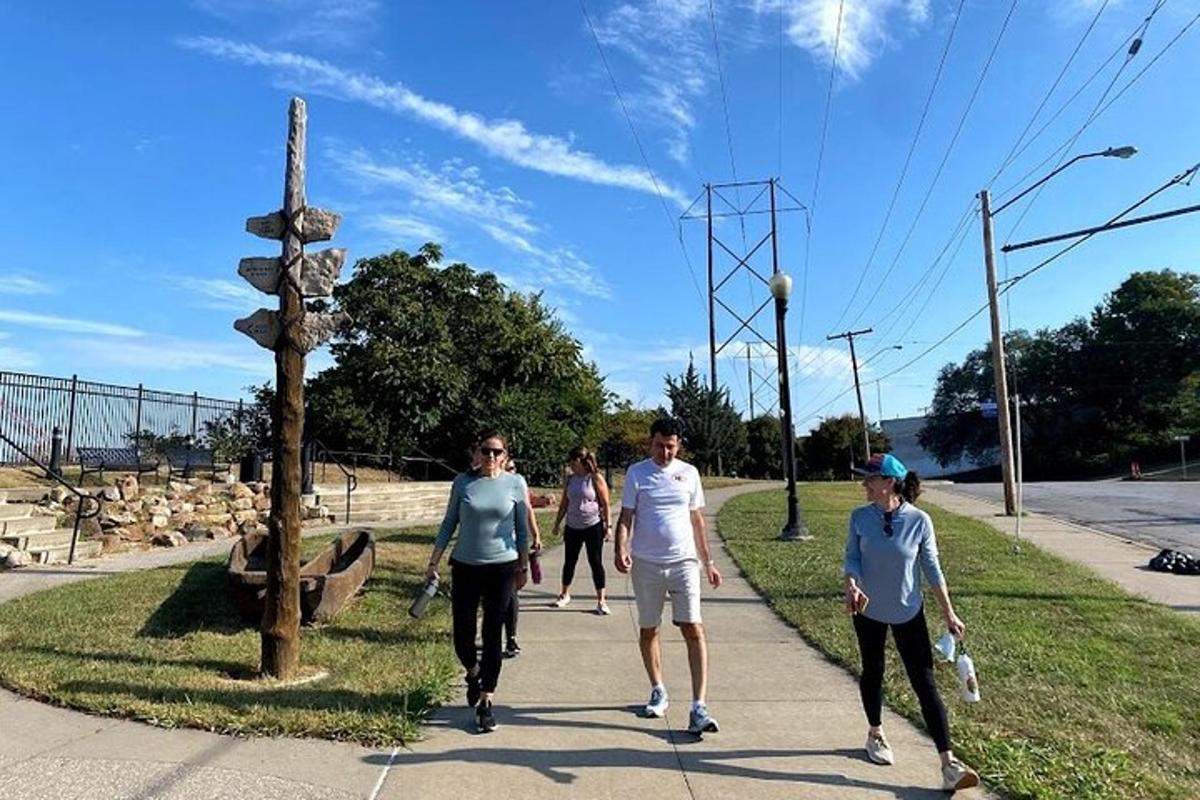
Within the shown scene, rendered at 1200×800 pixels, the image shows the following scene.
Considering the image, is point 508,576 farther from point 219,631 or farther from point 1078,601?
point 1078,601

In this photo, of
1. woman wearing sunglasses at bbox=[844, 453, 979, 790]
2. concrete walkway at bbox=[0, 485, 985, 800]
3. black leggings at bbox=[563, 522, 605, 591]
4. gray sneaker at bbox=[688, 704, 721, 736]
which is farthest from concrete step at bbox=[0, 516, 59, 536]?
woman wearing sunglasses at bbox=[844, 453, 979, 790]

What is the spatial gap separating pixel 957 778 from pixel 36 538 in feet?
37.7

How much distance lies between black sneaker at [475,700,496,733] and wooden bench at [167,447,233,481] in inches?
541

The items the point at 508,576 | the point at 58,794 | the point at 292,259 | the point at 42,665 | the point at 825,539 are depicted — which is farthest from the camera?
the point at 825,539

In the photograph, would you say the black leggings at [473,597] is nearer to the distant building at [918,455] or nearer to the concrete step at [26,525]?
the concrete step at [26,525]

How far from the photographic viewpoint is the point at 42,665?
20.0 ft

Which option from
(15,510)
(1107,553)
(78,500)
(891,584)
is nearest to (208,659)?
(891,584)

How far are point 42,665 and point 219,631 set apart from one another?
5.47ft

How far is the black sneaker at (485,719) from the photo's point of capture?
5.01 metres

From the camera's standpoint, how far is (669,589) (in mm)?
5105

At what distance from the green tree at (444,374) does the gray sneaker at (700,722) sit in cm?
2032

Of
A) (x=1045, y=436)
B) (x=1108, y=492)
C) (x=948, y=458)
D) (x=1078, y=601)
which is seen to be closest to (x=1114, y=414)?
(x=1045, y=436)

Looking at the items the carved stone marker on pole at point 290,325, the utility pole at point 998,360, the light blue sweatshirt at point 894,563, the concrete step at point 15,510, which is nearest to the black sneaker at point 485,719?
the carved stone marker on pole at point 290,325

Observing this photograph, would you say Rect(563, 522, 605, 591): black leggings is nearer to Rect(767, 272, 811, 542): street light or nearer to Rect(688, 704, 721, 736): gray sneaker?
Rect(688, 704, 721, 736): gray sneaker
